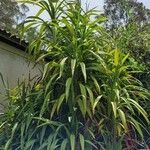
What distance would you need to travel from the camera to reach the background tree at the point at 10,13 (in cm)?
2208

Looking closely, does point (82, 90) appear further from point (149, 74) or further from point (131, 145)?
point (149, 74)

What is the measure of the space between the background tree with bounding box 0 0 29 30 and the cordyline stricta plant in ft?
55.8

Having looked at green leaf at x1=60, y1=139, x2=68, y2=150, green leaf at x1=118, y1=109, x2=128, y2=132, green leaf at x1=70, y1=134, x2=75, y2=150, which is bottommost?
green leaf at x1=60, y1=139, x2=68, y2=150

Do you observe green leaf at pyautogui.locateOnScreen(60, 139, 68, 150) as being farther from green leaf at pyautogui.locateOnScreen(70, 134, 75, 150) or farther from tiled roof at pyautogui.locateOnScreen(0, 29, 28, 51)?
tiled roof at pyautogui.locateOnScreen(0, 29, 28, 51)

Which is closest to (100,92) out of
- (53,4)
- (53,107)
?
(53,107)

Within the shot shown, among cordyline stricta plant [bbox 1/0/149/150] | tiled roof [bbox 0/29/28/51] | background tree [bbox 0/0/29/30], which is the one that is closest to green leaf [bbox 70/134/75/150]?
cordyline stricta plant [bbox 1/0/149/150]

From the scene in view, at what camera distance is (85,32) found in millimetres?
4750

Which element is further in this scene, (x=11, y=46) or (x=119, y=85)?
(x=11, y=46)

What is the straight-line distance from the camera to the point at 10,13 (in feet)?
75.3

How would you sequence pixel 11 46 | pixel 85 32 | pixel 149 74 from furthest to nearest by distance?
pixel 11 46
pixel 149 74
pixel 85 32

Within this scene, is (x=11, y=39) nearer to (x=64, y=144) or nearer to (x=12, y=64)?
(x=12, y=64)

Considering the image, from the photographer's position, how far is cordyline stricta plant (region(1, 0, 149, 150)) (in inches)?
174

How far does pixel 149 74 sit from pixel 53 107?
2.23 m

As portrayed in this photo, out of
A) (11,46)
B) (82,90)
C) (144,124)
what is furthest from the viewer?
(11,46)
